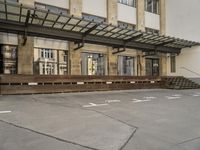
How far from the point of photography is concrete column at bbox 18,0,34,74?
55.1 feet

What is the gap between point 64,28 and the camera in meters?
15.9

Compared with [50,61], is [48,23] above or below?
above

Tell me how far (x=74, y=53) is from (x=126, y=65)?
6274 mm

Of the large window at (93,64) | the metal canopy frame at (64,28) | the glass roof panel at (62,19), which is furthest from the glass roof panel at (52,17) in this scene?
the large window at (93,64)

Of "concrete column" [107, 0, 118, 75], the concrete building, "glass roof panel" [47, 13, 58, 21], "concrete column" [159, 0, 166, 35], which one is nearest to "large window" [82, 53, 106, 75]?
the concrete building

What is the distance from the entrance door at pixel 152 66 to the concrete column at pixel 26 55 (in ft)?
43.1

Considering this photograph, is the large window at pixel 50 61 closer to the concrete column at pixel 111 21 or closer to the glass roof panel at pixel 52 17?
the glass roof panel at pixel 52 17

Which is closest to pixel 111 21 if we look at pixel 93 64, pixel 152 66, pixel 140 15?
pixel 140 15

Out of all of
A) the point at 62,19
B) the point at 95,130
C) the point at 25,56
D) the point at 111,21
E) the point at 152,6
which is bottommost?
the point at 95,130

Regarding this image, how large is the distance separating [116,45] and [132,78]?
3.43 m

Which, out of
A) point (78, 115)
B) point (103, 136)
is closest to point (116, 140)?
point (103, 136)

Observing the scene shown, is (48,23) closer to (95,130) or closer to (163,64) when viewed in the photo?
(95,130)

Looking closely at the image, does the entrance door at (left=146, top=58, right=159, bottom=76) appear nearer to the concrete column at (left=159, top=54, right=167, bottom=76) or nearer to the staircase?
the concrete column at (left=159, top=54, right=167, bottom=76)

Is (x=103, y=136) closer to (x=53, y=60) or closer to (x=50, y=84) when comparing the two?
(x=50, y=84)
